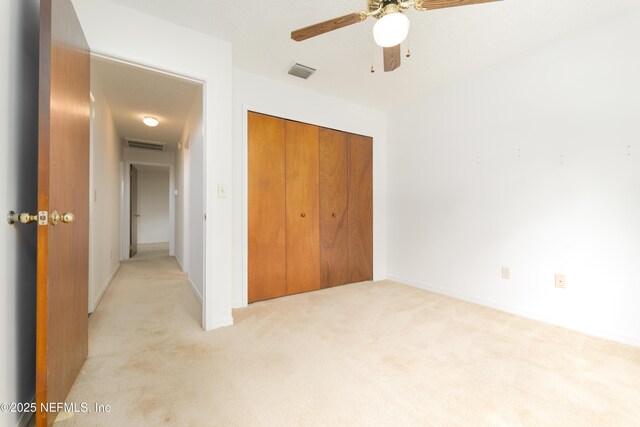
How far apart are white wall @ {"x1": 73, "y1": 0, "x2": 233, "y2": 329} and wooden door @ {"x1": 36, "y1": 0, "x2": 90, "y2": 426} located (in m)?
0.46

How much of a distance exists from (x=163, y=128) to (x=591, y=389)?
17.2 feet

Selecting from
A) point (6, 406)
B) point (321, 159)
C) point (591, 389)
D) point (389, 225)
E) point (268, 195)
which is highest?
point (321, 159)

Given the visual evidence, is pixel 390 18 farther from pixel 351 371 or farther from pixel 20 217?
pixel 351 371

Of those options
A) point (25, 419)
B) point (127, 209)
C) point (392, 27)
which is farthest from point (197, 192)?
point (127, 209)

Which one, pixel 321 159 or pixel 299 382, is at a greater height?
pixel 321 159

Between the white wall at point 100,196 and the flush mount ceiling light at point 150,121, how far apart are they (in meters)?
0.39

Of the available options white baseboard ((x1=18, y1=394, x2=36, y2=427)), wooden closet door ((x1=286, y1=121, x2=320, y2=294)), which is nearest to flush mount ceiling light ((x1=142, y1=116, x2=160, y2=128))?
wooden closet door ((x1=286, y1=121, x2=320, y2=294))

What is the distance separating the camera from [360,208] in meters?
3.60

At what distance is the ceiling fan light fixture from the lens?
1288 millimetres

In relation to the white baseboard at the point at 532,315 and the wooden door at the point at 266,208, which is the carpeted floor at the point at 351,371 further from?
the wooden door at the point at 266,208

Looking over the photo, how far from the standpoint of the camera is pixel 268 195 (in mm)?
2906

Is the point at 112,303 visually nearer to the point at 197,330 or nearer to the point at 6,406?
the point at 197,330

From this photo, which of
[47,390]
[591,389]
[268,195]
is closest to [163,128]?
[268,195]

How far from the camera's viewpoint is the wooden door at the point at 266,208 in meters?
2.81
